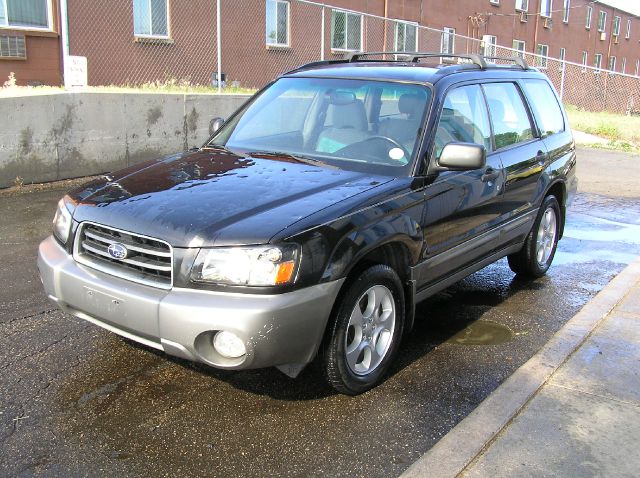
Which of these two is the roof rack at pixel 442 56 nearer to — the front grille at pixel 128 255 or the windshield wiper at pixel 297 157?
the windshield wiper at pixel 297 157

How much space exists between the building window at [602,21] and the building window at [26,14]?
1450 inches

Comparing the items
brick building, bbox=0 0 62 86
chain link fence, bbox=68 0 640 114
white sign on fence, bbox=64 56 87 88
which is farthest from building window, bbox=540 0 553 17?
white sign on fence, bbox=64 56 87 88

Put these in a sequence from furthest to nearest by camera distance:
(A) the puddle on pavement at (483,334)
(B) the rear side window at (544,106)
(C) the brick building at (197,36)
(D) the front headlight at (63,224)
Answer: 1. (C) the brick building at (197,36)
2. (B) the rear side window at (544,106)
3. (A) the puddle on pavement at (483,334)
4. (D) the front headlight at (63,224)

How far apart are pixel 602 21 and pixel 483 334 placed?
43.1m

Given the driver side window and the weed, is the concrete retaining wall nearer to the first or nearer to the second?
the weed

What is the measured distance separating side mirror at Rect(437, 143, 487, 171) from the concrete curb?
48.8 inches

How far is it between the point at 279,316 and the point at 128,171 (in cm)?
171

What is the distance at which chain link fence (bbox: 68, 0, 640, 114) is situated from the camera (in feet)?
47.6

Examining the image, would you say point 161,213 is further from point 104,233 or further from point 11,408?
point 11,408

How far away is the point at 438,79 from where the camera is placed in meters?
4.40

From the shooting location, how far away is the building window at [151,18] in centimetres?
1539

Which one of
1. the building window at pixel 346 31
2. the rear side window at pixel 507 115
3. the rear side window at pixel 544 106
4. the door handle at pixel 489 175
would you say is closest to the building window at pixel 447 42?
the building window at pixel 346 31

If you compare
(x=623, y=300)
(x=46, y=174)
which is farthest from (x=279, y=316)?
(x=46, y=174)

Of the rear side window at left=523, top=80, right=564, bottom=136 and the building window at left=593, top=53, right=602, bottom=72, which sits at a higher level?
the building window at left=593, top=53, right=602, bottom=72
